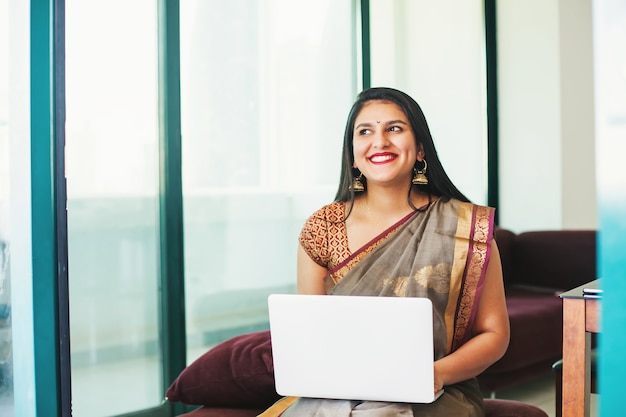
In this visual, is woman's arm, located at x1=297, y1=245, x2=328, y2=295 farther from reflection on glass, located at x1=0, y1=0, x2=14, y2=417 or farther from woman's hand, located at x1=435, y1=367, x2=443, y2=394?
reflection on glass, located at x1=0, y1=0, x2=14, y2=417

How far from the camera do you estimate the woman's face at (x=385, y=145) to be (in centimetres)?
172

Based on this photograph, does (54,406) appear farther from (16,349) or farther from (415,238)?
(415,238)

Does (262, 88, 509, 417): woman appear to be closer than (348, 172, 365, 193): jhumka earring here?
Yes

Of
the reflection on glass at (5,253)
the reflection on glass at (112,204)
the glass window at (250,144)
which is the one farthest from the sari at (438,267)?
the glass window at (250,144)

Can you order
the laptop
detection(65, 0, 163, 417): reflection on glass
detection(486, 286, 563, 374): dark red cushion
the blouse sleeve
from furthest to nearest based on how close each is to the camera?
detection(486, 286, 563, 374): dark red cushion < detection(65, 0, 163, 417): reflection on glass < the blouse sleeve < the laptop

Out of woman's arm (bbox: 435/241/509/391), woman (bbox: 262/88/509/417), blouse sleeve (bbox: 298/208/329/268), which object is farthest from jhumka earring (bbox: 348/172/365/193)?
woman's arm (bbox: 435/241/509/391)

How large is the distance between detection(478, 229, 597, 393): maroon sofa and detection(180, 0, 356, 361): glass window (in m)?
1.01

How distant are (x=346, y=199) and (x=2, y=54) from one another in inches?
33.6

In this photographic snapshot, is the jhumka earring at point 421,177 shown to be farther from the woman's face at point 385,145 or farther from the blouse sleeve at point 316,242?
the blouse sleeve at point 316,242

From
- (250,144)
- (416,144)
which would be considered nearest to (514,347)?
(250,144)

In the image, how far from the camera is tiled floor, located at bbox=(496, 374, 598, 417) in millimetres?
3113

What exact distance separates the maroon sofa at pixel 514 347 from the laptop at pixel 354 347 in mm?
484

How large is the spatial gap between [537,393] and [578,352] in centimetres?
199

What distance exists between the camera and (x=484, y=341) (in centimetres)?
165
